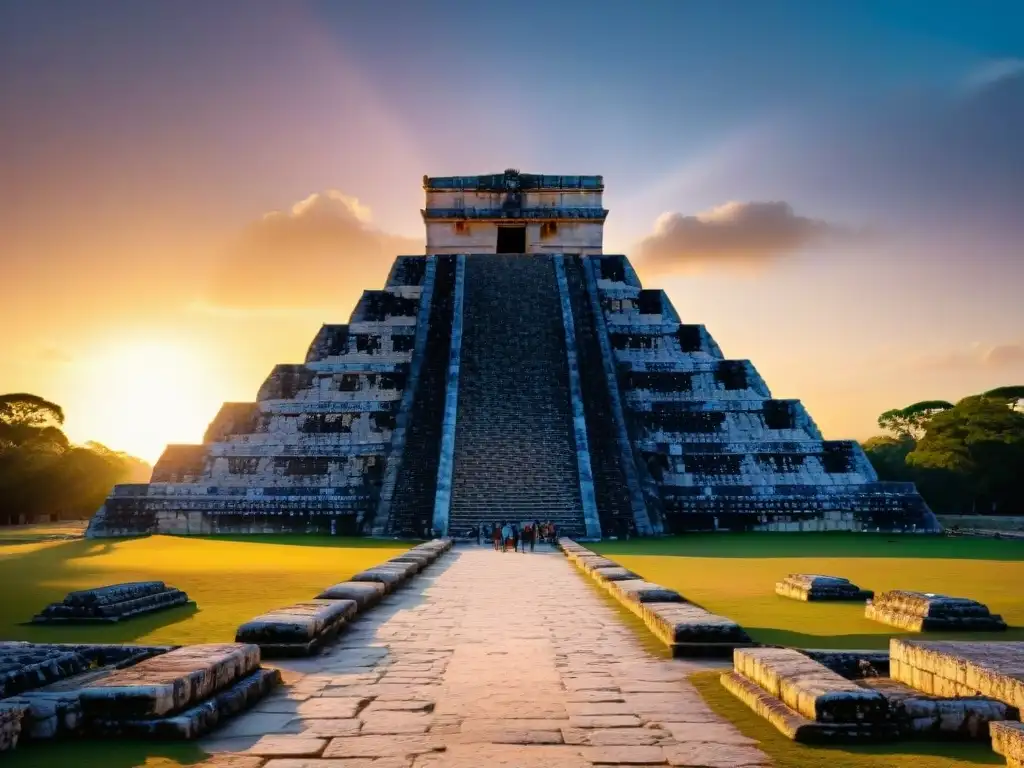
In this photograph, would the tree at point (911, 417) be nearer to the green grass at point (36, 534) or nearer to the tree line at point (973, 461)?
the tree line at point (973, 461)

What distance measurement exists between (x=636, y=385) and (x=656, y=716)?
21523mm

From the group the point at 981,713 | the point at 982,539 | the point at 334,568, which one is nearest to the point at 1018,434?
the point at 982,539

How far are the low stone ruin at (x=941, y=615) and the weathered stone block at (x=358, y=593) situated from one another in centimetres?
468

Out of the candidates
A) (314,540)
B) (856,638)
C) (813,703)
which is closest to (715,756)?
(813,703)

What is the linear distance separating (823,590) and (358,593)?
4816mm

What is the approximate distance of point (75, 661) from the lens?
234 inches

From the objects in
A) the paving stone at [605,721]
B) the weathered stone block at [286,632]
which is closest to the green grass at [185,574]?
the weathered stone block at [286,632]

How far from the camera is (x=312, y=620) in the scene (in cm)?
689

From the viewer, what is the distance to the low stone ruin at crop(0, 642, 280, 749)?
4.47 metres

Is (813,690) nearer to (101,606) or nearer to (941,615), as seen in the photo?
(941,615)

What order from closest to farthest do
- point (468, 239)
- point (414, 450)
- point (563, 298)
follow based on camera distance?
point (414, 450) < point (563, 298) < point (468, 239)

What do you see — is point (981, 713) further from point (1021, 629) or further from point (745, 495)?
point (745, 495)

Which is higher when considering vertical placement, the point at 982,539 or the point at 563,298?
the point at 563,298

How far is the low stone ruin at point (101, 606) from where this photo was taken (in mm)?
8195
